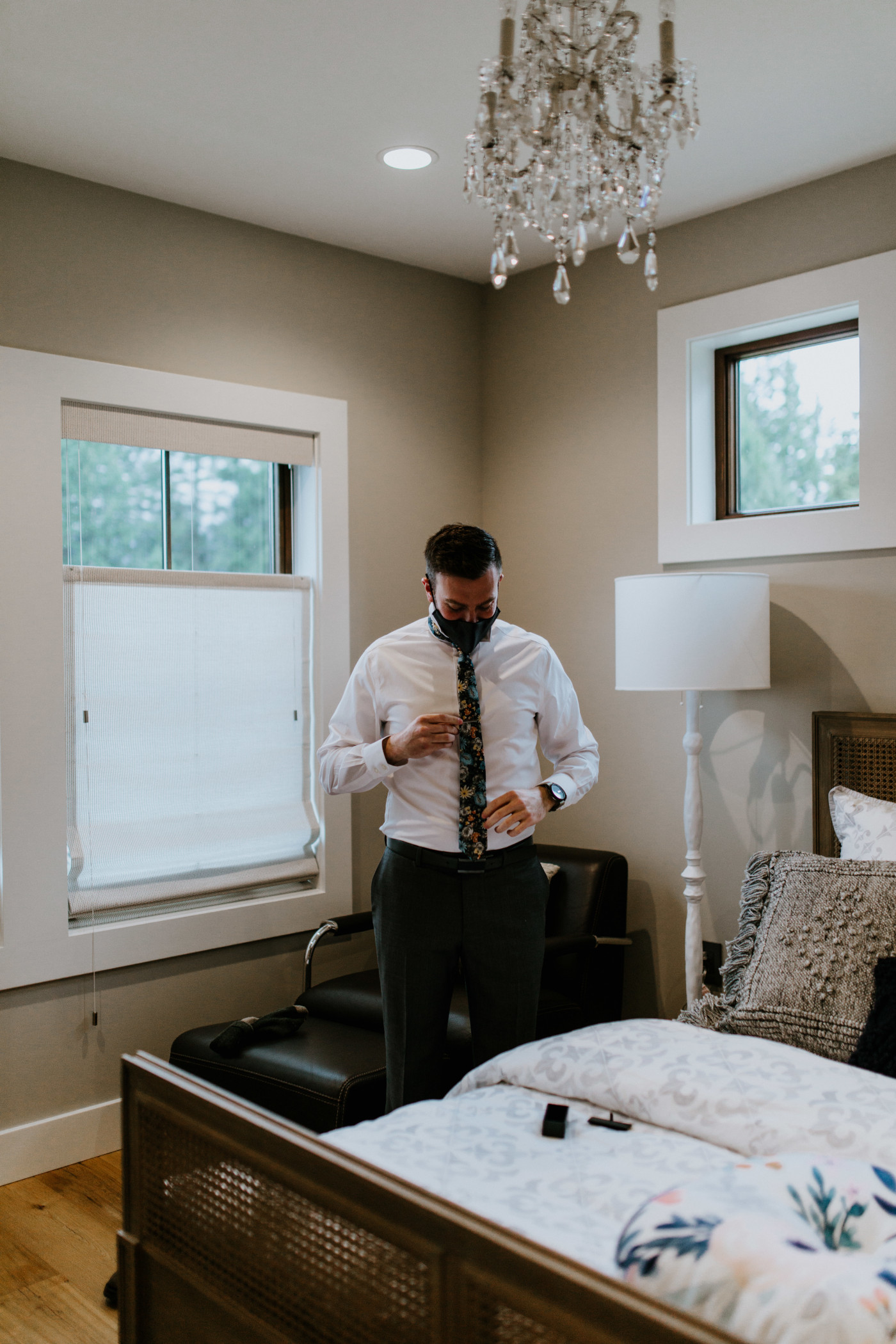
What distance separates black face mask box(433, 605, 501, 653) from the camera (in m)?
2.37

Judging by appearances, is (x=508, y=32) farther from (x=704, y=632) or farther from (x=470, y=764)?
(x=704, y=632)

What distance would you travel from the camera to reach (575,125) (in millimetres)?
1776

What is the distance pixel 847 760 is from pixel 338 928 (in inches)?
62.7

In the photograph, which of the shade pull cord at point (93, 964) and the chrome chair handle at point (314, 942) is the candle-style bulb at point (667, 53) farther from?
the shade pull cord at point (93, 964)

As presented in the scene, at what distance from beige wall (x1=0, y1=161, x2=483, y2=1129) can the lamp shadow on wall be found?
47.2 inches

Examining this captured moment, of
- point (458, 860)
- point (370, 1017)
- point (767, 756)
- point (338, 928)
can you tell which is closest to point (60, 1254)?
point (370, 1017)

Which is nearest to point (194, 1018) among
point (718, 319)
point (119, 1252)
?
point (119, 1252)

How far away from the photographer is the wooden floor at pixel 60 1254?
7.46 feet

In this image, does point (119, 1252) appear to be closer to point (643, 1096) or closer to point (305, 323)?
point (643, 1096)

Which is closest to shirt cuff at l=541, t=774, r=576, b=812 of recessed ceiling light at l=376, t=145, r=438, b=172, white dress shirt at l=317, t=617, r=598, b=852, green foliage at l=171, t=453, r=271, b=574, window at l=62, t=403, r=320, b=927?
white dress shirt at l=317, t=617, r=598, b=852

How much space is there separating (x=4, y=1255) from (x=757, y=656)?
2.46 metres

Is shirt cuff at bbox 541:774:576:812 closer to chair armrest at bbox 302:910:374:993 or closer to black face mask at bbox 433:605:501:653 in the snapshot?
black face mask at bbox 433:605:501:653

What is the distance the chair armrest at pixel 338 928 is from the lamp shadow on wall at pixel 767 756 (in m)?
1.09

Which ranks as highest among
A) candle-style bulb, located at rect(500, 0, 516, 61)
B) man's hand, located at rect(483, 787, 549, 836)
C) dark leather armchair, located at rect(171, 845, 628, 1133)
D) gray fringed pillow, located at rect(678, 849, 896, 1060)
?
candle-style bulb, located at rect(500, 0, 516, 61)
